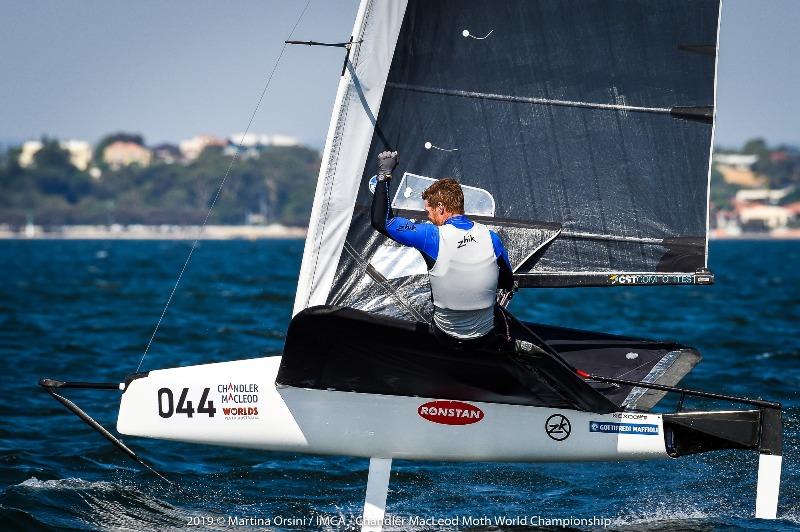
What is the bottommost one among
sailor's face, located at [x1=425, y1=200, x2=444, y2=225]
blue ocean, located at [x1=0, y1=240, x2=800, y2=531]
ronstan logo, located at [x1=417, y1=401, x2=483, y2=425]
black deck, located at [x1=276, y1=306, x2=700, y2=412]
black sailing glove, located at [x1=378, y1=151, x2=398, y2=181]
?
blue ocean, located at [x1=0, y1=240, x2=800, y2=531]

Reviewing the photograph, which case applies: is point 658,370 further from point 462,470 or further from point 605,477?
point 462,470

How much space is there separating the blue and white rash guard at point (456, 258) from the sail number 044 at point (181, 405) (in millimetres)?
1316

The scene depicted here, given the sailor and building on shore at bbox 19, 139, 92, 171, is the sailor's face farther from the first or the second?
building on shore at bbox 19, 139, 92, 171

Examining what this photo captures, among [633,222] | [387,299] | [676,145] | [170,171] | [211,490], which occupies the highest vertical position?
[170,171]

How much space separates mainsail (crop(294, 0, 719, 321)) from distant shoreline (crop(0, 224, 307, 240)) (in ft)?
395

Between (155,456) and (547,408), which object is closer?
(547,408)

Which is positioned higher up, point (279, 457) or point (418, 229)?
point (418, 229)

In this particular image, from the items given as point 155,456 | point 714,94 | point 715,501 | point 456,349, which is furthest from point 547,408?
point 155,456

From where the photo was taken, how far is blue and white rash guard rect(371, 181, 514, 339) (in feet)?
17.4

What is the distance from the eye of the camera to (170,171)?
136375mm

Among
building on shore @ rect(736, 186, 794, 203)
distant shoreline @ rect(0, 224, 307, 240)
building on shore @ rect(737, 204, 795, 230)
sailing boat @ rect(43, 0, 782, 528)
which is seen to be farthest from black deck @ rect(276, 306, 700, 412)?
building on shore @ rect(736, 186, 794, 203)

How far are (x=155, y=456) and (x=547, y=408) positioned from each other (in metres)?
3.03

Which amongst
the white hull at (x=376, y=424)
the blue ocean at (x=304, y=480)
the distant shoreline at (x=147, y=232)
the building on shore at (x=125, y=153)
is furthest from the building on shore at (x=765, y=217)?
the white hull at (x=376, y=424)

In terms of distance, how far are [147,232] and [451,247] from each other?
129413mm
